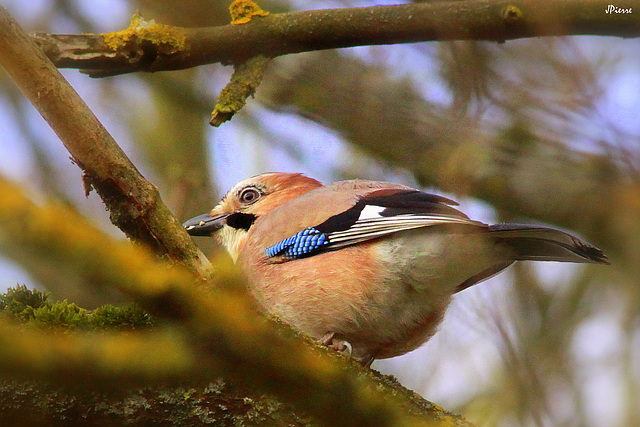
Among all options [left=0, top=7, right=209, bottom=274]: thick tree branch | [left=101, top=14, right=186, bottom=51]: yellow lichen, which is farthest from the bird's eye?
[left=0, top=7, right=209, bottom=274]: thick tree branch

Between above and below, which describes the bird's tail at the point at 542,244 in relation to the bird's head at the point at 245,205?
below

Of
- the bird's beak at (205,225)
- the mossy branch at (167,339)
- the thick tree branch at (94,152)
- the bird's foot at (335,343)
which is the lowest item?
the mossy branch at (167,339)

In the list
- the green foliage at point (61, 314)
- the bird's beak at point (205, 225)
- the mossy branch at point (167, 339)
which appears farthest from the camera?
the bird's beak at point (205, 225)

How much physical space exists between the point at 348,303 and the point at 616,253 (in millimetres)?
2911

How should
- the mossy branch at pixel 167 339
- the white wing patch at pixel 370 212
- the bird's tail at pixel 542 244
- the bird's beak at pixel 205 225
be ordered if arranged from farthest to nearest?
the bird's beak at pixel 205 225 → the white wing patch at pixel 370 212 → the bird's tail at pixel 542 244 → the mossy branch at pixel 167 339

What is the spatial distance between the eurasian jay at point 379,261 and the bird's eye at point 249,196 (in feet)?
3.26

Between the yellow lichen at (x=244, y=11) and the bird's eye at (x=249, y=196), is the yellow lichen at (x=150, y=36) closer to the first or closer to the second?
the yellow lichen at (x=244, y=11)

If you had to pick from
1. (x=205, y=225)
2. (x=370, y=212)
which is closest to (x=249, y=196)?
(x=205, y=225)

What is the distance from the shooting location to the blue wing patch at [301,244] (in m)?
4.37

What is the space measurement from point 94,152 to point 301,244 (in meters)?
1.96

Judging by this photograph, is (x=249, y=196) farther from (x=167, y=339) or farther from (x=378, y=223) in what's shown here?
(x=167, y=339)

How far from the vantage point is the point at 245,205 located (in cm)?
554

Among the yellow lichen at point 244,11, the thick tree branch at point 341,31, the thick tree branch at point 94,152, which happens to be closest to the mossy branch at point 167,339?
the thick tree branch at point 94,152

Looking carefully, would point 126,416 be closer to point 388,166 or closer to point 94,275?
point 94,275
